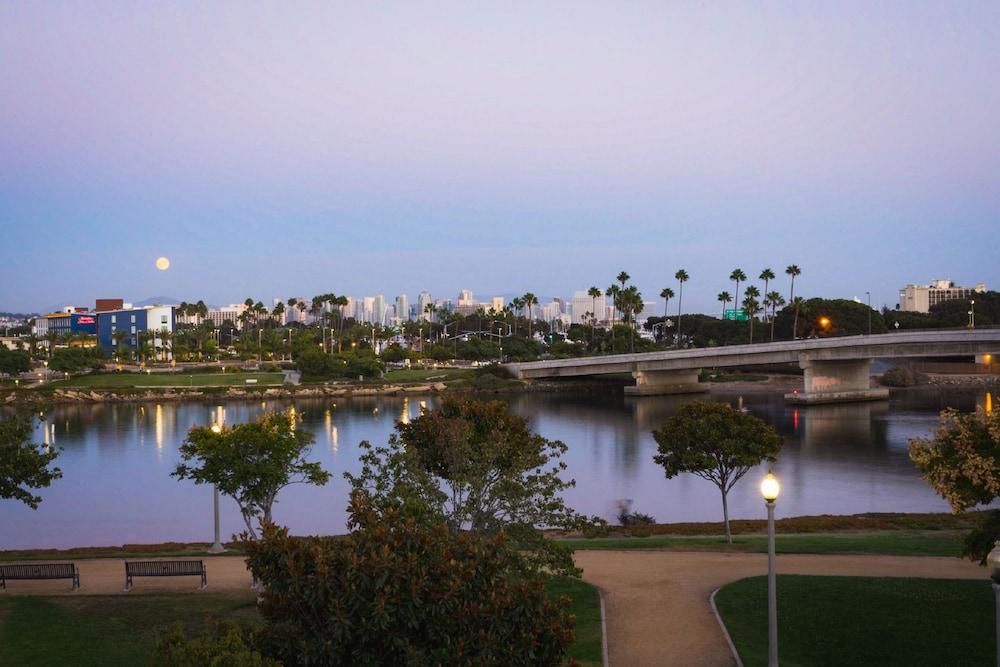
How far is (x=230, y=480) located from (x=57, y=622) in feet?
21.8

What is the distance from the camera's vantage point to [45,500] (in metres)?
40.0

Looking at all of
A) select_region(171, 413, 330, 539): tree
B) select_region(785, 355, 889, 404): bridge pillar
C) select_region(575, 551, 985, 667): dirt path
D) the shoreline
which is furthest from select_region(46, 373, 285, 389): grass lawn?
select_region(575, 551, 985, 667): dirt path

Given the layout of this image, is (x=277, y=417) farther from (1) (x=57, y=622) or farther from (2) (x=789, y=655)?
(2) (x=789, y=655)

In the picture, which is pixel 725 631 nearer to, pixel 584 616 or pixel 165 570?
pixel 584 616

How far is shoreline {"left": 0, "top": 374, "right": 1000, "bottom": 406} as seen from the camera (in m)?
88.0

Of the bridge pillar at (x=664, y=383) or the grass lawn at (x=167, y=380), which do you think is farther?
the grass lawn at (x=167, y=380)

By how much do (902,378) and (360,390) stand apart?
193ft

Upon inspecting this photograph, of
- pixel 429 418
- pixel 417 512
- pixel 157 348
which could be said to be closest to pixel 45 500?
pixel 429 418

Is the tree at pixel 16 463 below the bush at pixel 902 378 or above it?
above

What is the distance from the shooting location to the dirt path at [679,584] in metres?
13.9

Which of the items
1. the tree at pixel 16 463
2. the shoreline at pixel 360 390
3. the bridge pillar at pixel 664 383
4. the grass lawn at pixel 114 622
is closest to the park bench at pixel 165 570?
the grass lawn at pixel 114 622

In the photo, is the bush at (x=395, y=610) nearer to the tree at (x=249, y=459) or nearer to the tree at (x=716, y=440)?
the tree at (x=249, y=459)

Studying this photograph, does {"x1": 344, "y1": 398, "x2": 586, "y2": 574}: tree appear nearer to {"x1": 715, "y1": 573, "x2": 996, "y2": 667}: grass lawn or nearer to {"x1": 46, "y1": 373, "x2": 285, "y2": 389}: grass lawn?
{"x1": 715, "y1": 573, "x2": 996, "y2": 667}: grass lawn

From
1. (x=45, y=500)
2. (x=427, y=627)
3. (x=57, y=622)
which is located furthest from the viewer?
(x=45, y=500)
